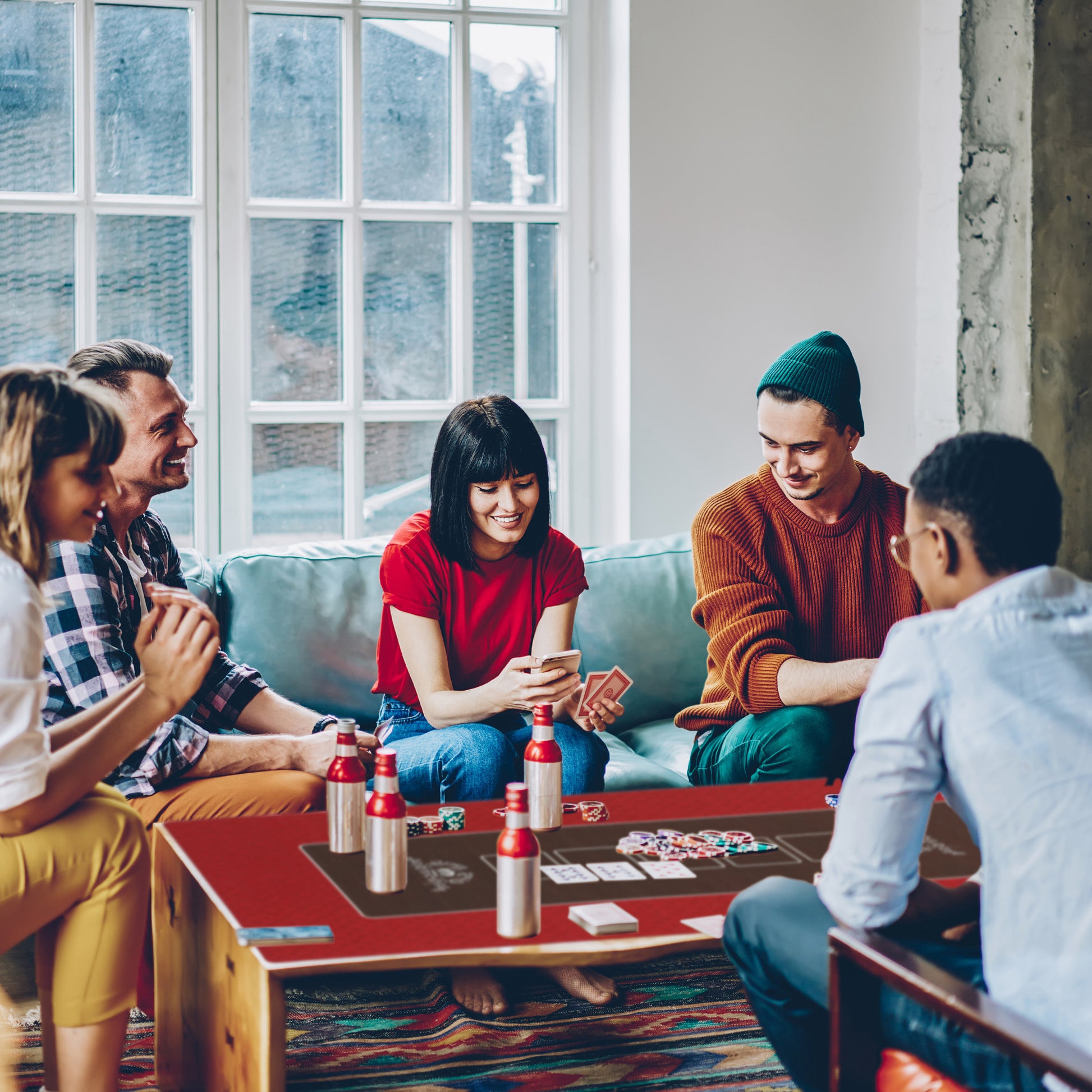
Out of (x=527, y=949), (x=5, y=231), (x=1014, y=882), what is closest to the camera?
(x=1014, y=882)

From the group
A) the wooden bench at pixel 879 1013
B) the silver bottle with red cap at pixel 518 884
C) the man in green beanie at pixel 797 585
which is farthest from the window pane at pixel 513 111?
the wooden bench at pixel 879 1013

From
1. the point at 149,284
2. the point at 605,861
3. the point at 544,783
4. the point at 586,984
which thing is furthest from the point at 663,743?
the point at 149,284

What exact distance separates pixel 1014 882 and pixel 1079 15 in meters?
3.03

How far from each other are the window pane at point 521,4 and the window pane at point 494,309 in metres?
0.60

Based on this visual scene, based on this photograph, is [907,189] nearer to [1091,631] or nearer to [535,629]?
[535,629]

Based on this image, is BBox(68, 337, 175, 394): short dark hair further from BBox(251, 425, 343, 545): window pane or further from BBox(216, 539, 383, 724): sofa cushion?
BBox(251, 425, 343, 545): window pane

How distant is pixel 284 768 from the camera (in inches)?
96.8

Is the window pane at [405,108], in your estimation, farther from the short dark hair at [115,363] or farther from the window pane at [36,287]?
the short dark hair at [115,363]

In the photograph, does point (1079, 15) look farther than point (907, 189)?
No

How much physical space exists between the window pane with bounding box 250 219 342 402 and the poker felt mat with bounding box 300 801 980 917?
74.2 inches

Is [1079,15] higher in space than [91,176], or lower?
higher

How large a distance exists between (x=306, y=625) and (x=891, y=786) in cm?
196

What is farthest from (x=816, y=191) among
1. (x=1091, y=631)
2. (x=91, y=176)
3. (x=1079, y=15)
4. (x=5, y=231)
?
(x=1091, y=631)

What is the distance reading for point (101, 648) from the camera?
7.27 feet
